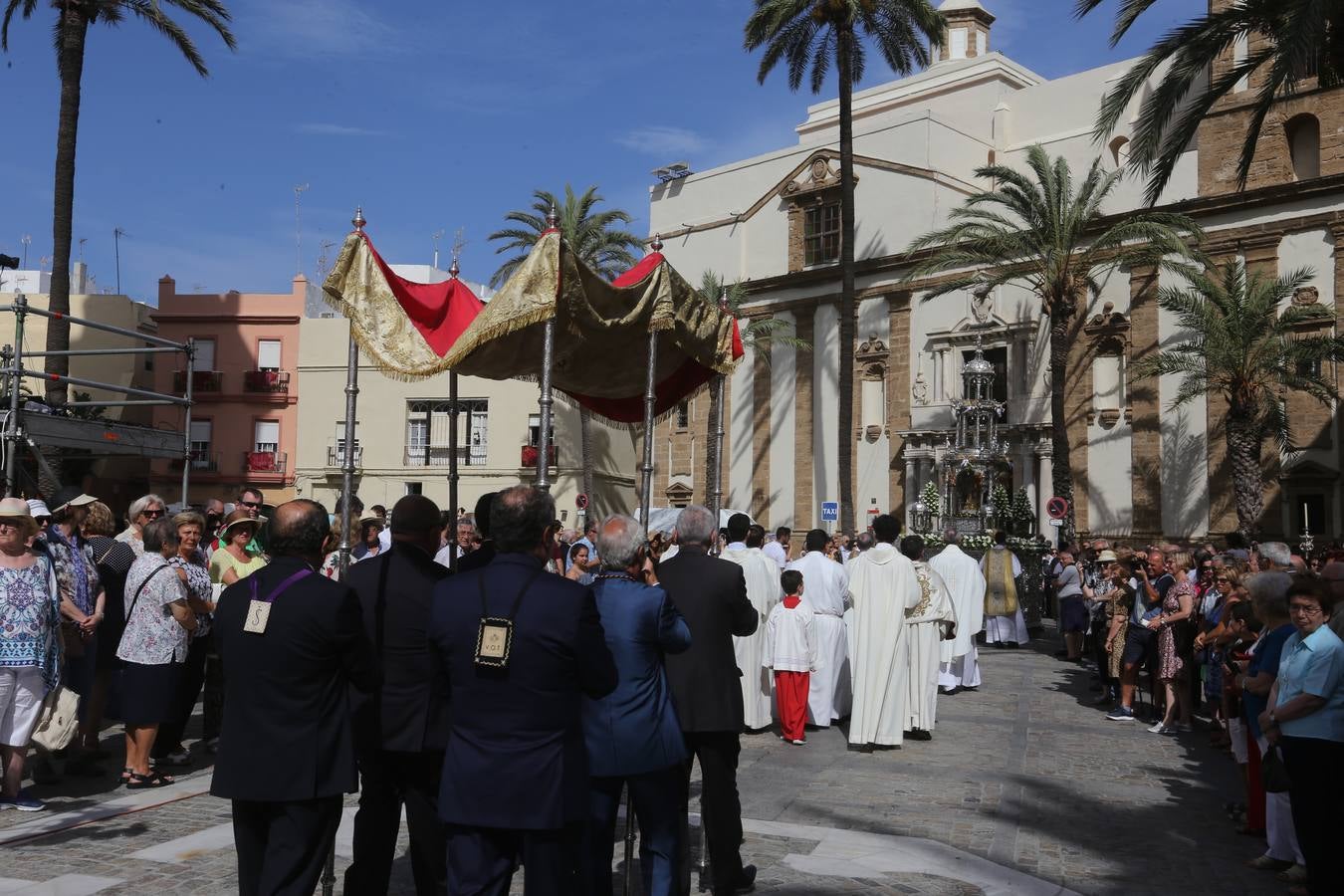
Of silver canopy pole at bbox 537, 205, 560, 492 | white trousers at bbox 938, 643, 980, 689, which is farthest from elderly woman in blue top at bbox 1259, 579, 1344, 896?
white trousers at bbox 938, 643, 980, 689

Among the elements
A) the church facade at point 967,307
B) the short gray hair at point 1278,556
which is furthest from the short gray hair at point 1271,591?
the church facade at point 967,307

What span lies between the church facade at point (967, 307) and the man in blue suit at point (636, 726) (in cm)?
2632

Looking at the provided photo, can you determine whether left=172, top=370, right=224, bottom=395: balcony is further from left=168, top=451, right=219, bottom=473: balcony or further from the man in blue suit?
the man in blue suit

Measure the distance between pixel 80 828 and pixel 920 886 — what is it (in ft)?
15.4

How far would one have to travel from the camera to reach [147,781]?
798 cm

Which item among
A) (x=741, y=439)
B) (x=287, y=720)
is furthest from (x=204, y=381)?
(x=287, y=720)

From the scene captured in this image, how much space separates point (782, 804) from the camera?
26.8 ft

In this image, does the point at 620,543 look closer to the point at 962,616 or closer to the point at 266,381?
the point at 962,616

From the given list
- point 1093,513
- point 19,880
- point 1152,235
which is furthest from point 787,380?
point 19,880

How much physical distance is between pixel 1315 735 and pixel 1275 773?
599 mm

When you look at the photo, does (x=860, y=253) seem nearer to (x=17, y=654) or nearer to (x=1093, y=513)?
(x=1093, y=513)

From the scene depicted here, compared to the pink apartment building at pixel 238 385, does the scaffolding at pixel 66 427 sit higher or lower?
lower

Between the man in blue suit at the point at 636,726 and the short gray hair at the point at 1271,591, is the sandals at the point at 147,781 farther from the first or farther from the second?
the short gray hair at the point at 1271,591

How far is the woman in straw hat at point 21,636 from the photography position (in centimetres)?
695
